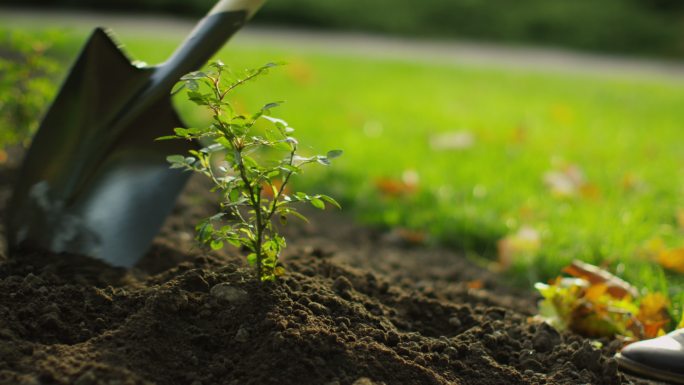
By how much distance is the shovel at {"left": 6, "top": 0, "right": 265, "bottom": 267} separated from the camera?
6.49 feet

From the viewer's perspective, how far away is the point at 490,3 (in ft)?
32.4

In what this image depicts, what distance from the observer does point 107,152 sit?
205 cm

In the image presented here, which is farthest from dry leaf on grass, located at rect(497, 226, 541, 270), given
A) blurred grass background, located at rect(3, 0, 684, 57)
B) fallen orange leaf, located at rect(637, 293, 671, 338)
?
blurred grass background, located at rect(3, 0, 684, 57)

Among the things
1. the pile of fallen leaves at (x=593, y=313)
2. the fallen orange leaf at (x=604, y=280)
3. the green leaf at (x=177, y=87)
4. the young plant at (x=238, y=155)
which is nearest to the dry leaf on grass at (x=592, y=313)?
the pile of fallen leaves at (x=593, y=313)

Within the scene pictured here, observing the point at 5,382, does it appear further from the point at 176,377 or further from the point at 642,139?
the point at 642,139

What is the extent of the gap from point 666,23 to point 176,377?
9.12 metres

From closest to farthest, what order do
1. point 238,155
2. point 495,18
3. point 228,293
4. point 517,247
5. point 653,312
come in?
point 238,155, point 228,293, point 653,312, point 517,247, point 495,18

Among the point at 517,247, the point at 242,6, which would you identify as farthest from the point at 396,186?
the point at 242,6

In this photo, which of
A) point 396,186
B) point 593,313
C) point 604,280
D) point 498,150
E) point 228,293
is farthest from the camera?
point 498,150

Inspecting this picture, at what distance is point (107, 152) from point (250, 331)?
2.46 ft

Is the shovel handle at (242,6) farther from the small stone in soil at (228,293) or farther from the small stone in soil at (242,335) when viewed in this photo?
the small stone in soil at (242,335)

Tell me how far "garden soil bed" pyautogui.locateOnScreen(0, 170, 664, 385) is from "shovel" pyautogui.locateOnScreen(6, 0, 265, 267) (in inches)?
2.9

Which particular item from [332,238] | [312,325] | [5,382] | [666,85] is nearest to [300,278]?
[312,325]

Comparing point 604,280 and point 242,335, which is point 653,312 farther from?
point 242,335
